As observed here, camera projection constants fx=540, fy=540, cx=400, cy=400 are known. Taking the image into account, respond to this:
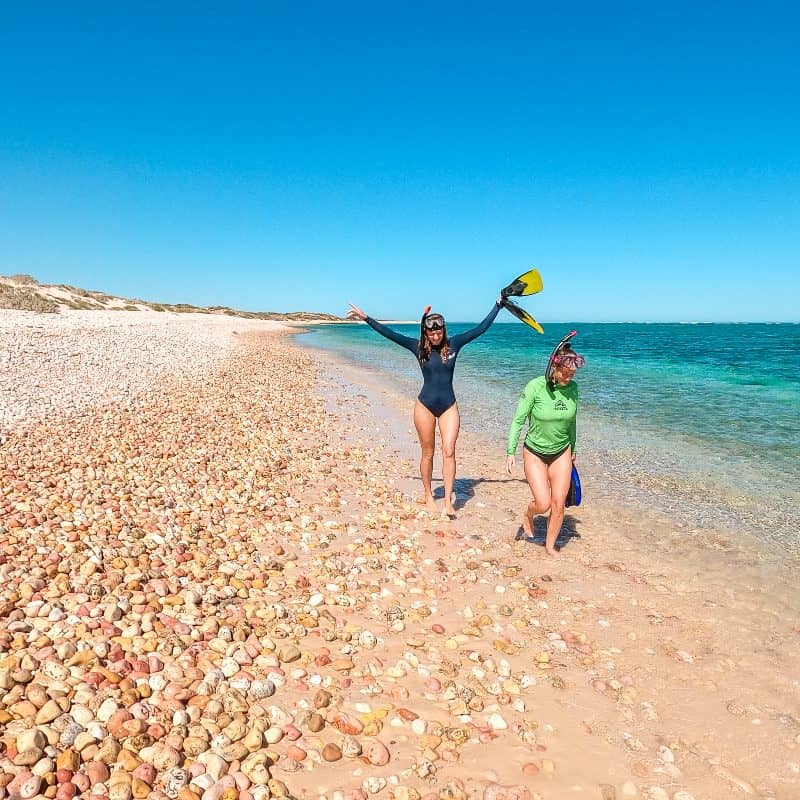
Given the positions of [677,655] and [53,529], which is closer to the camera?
[677,655]

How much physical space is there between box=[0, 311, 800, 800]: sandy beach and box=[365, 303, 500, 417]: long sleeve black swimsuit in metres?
1.84

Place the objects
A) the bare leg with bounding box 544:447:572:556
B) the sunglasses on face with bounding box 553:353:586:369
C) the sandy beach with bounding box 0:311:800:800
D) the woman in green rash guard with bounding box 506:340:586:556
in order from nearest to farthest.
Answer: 1. the sandy beach with bounding box 0:311:800:800
2. the sunglasses on face with bounding box 553:353:586:369
3. the woman in green rash guard with bounding box 506:340:586:556
4. the bare leg with bounding box 544:447:572:556

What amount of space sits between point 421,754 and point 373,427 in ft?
39.4

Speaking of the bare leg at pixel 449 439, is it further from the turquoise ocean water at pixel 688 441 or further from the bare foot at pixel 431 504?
the turquoise ocean water at pixel 688 441

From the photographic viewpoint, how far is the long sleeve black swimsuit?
816 cm

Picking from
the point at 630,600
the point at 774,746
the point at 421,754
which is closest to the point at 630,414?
the point at 630,600

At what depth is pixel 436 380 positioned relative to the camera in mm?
8211

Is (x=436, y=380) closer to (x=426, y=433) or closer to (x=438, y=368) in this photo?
(x=438, y=368)

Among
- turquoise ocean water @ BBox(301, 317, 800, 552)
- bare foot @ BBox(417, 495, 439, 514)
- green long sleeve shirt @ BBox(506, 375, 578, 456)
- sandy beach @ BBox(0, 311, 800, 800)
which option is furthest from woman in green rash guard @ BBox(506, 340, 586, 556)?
turquoise ocean water @ BBox(301, 317, 800, 552)

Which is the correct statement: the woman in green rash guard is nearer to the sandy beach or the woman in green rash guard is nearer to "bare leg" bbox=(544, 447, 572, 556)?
"bare leg" bbox=(544, 447, 572, 556)

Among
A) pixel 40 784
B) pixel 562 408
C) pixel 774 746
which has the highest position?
pixel 562 408

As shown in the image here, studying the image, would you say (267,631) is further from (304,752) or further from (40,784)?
(40,784)

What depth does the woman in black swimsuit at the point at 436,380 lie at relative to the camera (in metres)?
8.09

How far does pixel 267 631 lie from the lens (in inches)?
196
